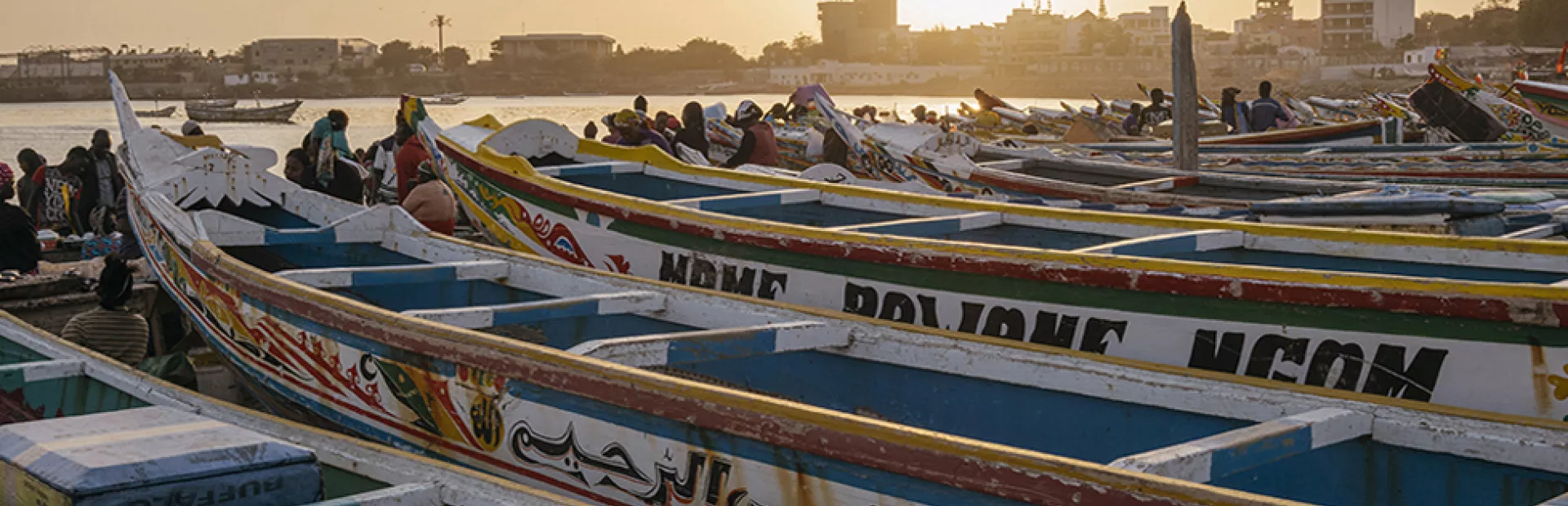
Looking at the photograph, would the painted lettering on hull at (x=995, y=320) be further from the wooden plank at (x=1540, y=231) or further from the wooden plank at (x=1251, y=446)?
the wooden plank at (x=1540, y=231)

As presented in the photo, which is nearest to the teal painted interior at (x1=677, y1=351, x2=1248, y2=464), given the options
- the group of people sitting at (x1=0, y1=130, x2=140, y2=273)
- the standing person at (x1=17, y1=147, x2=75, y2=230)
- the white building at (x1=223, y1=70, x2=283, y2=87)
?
the group of people sitting at (x1=0, y1=130, x2=140, y2=273)

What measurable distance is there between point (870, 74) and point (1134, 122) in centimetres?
16584

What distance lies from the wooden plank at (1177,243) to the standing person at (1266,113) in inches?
505

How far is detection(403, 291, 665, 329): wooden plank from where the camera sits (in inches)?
216

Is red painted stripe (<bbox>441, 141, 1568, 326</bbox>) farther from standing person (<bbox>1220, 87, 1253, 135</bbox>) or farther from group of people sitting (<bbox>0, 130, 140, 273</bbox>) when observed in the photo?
standing person (<bbox>1220, 87, 1253, 135</bbox>)

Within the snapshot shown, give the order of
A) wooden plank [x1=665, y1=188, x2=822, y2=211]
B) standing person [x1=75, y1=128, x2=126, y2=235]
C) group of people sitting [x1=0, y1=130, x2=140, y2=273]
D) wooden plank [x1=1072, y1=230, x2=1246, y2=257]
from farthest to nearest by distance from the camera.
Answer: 1. standing person [x1=75, y1=128, x2=126, y2=235]
2. group of people sitting [x1=0, y1=130, x2=140, y2=273]
3. wooden plank [x1=665, y1=188, x2=822, y2=211]
4. wooden plank [x1=1072, y1=230, x2=1246, y2=257]

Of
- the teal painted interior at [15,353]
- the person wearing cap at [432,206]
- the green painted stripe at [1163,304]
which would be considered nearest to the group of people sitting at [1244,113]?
the person wearing cap at [432,206]

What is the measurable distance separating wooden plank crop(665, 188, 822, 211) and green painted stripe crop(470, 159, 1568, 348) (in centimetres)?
69

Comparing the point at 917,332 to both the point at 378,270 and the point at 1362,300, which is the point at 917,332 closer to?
the point at 1362,300

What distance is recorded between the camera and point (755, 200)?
7.88 metres

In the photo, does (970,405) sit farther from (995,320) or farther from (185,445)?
(185,445)

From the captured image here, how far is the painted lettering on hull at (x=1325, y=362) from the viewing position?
453 centimetres

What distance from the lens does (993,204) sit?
23.7ft

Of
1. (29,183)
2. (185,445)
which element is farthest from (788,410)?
(29,183)
